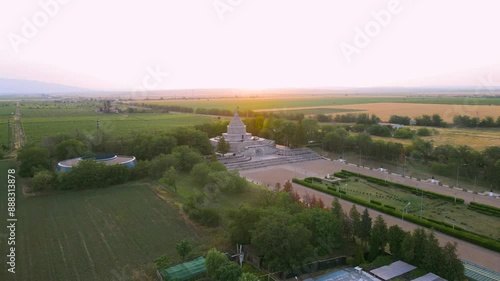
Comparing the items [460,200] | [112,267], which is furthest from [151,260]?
[460,200]

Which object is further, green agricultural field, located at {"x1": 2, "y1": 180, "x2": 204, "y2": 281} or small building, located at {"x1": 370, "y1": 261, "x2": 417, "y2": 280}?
green agricultural field, located at {"x1": 2, "y1": 180, "x2": 204, "y2": 281}

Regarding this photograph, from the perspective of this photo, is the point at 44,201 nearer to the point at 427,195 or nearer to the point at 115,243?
the point at 115,243

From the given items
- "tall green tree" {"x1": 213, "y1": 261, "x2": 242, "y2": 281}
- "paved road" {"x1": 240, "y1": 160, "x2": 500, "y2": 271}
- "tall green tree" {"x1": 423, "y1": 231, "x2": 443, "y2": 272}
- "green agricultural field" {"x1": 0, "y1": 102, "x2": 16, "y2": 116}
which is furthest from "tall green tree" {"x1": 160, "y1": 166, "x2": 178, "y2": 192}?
"green agricultural field" {"x1": 0, "y1": 102, "x2": 16, "y2": 116}

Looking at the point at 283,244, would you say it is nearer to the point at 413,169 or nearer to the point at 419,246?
the point at 419,246

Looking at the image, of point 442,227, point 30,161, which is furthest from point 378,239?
point 30,161

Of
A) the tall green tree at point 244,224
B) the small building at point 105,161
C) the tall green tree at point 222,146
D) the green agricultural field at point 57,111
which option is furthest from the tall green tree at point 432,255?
the green agricultural field at point 57,111

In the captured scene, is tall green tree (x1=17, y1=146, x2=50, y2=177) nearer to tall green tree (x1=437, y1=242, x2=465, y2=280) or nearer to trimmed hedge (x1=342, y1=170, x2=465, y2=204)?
trimmed hedge (x1=342, y1=170, x2=465, y2=204)

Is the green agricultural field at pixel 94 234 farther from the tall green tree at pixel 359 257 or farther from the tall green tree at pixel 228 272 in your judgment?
the tall green tree at pixel 359 257
